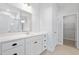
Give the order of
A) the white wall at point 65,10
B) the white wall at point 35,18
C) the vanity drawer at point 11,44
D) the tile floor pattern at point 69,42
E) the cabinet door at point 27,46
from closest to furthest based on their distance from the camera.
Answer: the vanity drawer at point 11,44 → the cabinet door at point 27,46 → the white wall at point 65,10 → the tile floor pattern at point 69,42 → the white wall at point 35,18

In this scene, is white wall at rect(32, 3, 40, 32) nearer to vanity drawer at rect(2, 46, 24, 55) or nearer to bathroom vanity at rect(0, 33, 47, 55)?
bathroom vanity at rect(0, 33, 47, 55)

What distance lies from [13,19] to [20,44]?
26.2 inches

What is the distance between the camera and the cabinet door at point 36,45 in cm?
182

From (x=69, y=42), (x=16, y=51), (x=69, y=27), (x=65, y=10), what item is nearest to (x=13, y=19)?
(x=16, y=51)

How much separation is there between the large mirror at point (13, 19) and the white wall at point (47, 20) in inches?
7.1

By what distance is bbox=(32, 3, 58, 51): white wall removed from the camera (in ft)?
6.24

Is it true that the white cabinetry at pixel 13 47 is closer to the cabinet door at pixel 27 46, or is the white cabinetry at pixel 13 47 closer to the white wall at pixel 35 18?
the cabinet door at pixel 27 46

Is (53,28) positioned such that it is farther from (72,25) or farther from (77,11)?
(77,11)

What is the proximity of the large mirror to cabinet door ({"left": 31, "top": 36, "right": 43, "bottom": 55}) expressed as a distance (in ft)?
1.21

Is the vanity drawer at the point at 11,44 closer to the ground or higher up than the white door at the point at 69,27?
closer to the ground

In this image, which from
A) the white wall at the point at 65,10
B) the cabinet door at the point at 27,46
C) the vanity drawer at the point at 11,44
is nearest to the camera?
the vanity drawer at the point at 11,44

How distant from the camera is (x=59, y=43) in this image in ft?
6.32

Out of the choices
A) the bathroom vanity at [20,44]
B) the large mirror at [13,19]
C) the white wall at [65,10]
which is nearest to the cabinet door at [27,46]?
the bathroom vanity at [20,44]
